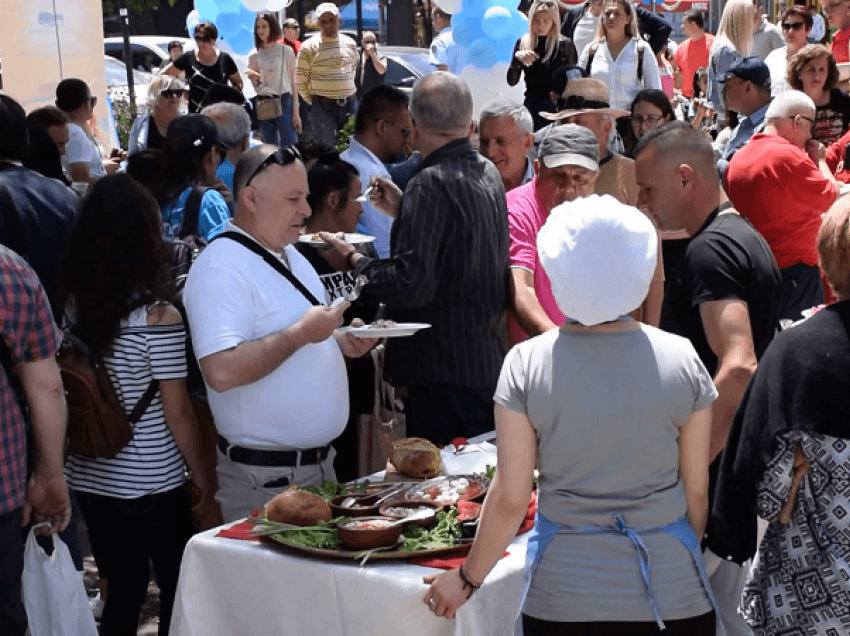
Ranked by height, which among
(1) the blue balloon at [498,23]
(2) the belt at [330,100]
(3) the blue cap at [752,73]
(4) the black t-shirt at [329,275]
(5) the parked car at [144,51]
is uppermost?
(1) the blue balloon at [498,23]

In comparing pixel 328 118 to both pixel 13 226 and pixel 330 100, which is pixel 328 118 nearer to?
pixel 330 100

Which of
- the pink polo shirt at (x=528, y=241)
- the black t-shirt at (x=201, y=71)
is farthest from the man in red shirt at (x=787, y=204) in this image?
the black t-shirt at (x=201, y=71)

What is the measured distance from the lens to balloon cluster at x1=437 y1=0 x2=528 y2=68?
952cm

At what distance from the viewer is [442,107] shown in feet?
14.6

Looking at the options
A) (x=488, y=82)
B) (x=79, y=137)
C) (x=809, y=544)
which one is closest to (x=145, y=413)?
(x=809, y=544)

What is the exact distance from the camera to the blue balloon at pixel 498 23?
31.2 ft

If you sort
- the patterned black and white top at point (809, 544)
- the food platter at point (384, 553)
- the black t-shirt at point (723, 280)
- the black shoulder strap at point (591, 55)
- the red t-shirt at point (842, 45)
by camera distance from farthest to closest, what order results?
the red t-shirt at point (842, 45), the black shoulder strap at point (591, 55), the black t-shirt at point (723, 280), the food platter at point (384, 553), the patterned black and white top at point (809, 544)

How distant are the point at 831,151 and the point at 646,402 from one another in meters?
5.66

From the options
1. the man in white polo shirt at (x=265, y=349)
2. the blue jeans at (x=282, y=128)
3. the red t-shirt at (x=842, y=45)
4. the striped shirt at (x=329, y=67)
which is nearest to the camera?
the man in white polo shirt at (x=265, y=349)

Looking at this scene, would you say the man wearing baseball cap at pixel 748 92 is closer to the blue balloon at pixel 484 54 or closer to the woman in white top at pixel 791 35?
the blue balloon at pixel 484 54

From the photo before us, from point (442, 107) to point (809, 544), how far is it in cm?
225

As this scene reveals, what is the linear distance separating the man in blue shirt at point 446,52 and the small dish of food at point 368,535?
7055mm

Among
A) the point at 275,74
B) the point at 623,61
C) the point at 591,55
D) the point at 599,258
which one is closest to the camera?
the point at 599,258

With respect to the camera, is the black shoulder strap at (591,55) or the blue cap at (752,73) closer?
the blue cap at (752,73)
